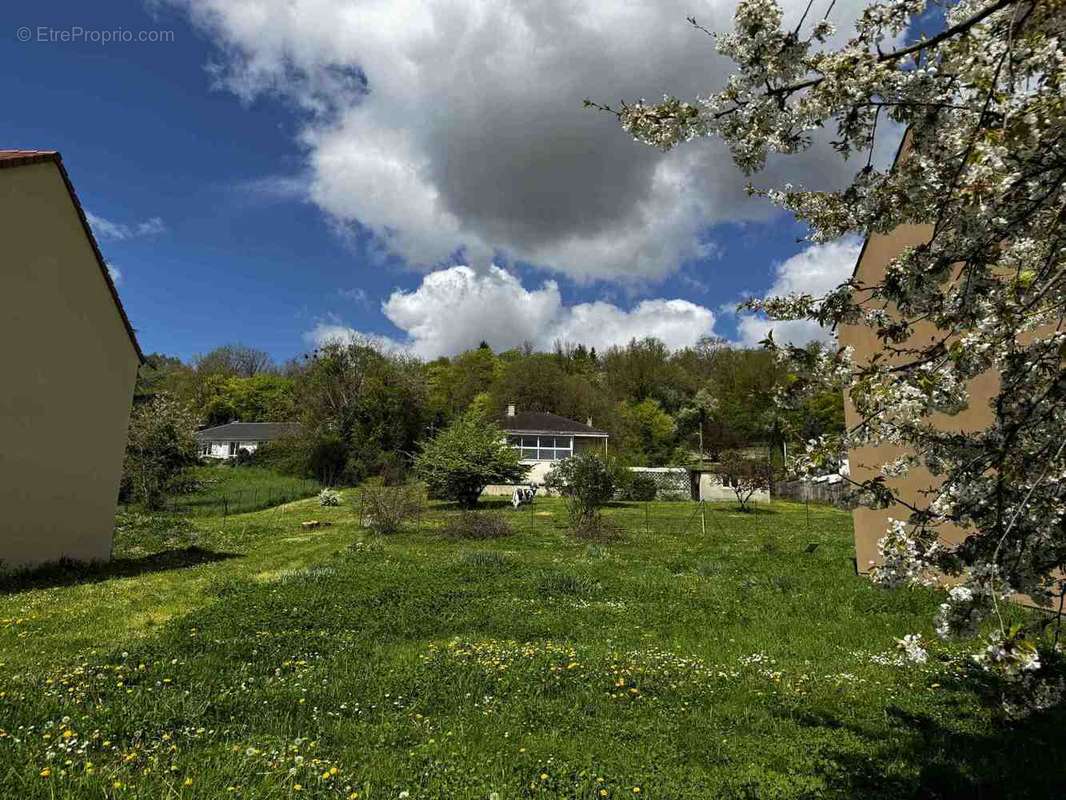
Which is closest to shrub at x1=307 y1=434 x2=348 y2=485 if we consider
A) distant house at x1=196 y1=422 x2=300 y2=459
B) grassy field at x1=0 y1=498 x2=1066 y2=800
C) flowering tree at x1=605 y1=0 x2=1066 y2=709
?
distant house at x1=196 y1=422 x2=300 y2=459

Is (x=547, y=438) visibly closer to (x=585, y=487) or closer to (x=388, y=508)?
(x=585, y=487)

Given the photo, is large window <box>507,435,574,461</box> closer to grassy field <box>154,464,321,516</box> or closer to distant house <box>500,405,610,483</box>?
distant house <box>500,405,610,483</box>

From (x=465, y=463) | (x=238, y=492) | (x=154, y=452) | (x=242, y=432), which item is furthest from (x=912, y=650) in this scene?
(x=242, y=432)

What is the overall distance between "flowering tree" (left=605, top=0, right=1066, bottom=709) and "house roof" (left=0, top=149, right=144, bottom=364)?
13053 millimetres

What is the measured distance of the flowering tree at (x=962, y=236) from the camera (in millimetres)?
2354

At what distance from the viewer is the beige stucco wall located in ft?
36.1

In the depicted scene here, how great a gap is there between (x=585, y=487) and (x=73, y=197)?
15.2 metres

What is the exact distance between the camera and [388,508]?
1884 cm

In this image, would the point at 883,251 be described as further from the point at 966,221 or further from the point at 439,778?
the point at 439,778

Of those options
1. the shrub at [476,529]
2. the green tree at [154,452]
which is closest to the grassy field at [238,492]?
the green tree at [154,452]

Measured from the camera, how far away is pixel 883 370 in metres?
2.81

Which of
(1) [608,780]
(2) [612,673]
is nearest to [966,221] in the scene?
(1) [608,780]

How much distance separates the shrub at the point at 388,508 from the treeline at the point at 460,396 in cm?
1256

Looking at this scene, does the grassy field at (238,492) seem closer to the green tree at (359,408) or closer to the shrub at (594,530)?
the green tree at (359,408)
